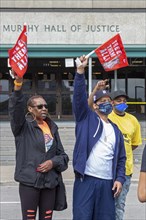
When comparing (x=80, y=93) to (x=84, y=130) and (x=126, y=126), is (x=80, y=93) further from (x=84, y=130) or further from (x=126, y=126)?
(x=126, y=126)

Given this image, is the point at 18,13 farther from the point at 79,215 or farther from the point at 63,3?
the point at 79,215

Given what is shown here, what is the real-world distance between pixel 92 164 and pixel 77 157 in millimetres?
155

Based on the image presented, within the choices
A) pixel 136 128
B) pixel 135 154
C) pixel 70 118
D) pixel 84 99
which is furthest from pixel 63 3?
pixel 84 99

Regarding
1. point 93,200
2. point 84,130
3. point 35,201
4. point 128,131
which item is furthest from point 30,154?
point 128,131

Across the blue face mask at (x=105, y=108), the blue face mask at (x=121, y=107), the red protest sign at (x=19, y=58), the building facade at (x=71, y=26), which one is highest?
the building facade at (x=71, y=26)

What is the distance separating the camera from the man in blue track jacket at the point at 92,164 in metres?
3.79

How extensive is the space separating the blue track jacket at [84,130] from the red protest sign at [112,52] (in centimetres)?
108

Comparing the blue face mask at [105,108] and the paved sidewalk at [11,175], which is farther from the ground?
the blue face mask at [105,108]

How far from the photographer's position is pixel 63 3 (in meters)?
17.9

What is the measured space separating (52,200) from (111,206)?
611mm

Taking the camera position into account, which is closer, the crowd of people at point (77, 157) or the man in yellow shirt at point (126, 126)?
the crowd of people at point (77, 157)

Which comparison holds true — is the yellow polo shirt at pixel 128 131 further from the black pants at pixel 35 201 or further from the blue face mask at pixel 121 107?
the black pants at pixel 35 201

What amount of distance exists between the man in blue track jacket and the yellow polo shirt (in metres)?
0.96

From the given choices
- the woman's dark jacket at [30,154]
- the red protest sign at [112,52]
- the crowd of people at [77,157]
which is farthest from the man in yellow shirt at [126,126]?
the woman's dark jacket at [30,154]
